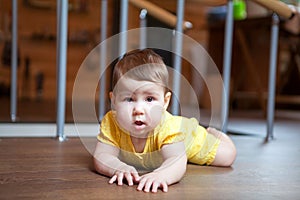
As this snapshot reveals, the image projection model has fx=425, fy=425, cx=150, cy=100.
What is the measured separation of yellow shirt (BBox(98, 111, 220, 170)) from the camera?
90 centimetres

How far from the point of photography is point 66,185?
32.0 inches

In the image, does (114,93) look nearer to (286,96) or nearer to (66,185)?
(66,185)

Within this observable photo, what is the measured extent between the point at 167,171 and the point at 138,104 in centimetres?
14

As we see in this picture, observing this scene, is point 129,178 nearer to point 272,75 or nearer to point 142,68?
point 142,68

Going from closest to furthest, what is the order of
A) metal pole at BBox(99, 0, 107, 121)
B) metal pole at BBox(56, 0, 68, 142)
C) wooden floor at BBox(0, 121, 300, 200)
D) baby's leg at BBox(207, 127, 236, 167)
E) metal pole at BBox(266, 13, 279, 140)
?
1. wooden floor at BBox(0, 121, 300, 200)
2. baby's leg at BBox(207, 127, 236, 167)
3. metal pole at BBox(56, 0, 68, 142)
4. metal pole at BBox(266, 13, 279, 140)
5. metal pole at BBox(99, 0, 107, 121)

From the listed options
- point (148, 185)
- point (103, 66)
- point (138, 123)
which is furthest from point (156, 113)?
point (103, 66)

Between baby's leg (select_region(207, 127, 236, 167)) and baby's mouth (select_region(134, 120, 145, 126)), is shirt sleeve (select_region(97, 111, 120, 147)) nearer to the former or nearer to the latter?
baby's mouth (select_region(134, 120, 145, 126))

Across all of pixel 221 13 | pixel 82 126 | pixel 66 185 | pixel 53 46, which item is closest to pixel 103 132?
pixel 66 185

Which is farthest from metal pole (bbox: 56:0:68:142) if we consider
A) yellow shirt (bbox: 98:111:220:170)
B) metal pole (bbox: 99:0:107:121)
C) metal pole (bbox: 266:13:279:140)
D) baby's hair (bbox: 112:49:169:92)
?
metal pole (bbox: 266:13:279:140)

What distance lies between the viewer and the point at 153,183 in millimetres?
804

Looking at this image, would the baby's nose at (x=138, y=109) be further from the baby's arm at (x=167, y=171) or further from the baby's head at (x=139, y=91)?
the baby's arm at (x=167, y=171)

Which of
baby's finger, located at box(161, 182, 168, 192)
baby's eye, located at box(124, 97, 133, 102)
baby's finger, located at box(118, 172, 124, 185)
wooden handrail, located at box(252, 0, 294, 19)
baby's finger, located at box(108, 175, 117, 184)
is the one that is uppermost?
wooden handrail, located at box(252, 0, 294, 19)

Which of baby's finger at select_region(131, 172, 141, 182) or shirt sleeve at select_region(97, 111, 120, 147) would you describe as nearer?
baby's finger at select_region(131, 172, 141, 182)

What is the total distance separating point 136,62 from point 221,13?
290cm
